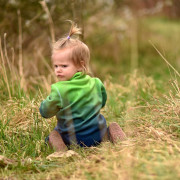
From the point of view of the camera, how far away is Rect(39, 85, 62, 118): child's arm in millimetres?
2342

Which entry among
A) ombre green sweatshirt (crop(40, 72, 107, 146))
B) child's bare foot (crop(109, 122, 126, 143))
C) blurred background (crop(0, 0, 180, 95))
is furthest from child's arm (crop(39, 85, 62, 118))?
blurred background (crop(0, 0, 180, 95))

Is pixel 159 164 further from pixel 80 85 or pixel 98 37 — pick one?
pixel 98 37


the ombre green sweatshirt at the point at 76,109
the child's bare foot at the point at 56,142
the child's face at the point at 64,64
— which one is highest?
the child's face at the point at 64,64

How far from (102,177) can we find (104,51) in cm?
654

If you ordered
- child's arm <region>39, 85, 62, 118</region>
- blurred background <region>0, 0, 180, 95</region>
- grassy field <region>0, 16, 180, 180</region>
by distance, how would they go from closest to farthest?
grassy field <region>0, 16, 180, 180</region> < child's arm <region>39, 85, 62, 118</region> < blurred background <region>0, 0, 180, 95</region>

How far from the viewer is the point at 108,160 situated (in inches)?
81.0

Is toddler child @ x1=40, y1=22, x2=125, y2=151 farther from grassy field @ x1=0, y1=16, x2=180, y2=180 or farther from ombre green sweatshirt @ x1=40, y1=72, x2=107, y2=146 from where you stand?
grassy field @ x1=0, y1=16, x2=180, y2=180

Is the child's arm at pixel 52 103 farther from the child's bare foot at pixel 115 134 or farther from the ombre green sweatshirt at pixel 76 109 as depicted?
the child's bare foot at pixel 115 134

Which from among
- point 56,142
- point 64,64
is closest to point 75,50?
point 64,64

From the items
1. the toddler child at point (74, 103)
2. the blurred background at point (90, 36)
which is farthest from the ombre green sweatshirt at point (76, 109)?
the blurred background at point (90, 36)

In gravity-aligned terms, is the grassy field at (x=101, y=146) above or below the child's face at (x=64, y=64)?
below

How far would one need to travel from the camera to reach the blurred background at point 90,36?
13.5ft

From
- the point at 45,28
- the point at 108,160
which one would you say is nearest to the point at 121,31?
the point at 45,28

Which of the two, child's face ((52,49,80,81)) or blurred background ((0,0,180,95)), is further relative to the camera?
blurred background ((0,0,180,95))
